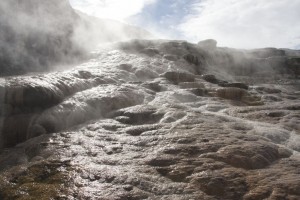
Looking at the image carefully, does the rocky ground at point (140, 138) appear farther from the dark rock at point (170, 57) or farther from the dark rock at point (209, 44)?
the dark rock at point (209, 44)

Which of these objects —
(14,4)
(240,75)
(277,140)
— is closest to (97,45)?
(14,4)

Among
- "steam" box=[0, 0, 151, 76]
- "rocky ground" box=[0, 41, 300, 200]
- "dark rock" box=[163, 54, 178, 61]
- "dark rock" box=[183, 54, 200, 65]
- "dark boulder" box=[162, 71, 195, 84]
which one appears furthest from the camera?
"dark rock" box=[183, 54, 200, 65]

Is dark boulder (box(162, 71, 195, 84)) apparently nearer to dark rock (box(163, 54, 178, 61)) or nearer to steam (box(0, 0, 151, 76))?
dark rock (box(163, 54, 178, 61))

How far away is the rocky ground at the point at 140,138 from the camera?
6.95m

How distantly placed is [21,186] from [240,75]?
21084 mm

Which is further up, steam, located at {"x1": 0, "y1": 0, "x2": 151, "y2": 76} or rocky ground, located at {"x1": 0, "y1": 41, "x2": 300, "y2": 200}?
steam, located at {"x1": 0, "y1": 0, "x2": 151, "y2": 76}

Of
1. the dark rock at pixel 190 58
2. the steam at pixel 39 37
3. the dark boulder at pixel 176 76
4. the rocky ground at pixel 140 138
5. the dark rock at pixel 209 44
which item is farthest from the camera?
the dark rock at pixel 209 44

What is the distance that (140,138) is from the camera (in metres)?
9.49

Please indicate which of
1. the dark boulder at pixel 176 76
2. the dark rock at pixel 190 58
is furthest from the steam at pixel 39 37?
the dark rock at pixel 190 58

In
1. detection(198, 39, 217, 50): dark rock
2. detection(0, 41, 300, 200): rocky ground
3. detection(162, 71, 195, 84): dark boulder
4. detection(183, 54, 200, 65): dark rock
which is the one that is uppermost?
detection(198, 39, 217, 50): dark rock

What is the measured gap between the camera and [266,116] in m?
12.4

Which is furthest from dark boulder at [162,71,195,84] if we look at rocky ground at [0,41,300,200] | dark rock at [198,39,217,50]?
dark rock at [198,39,217,50]

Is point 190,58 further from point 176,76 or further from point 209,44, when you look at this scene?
point 209,44

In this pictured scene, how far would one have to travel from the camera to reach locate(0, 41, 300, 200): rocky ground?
274 inches
